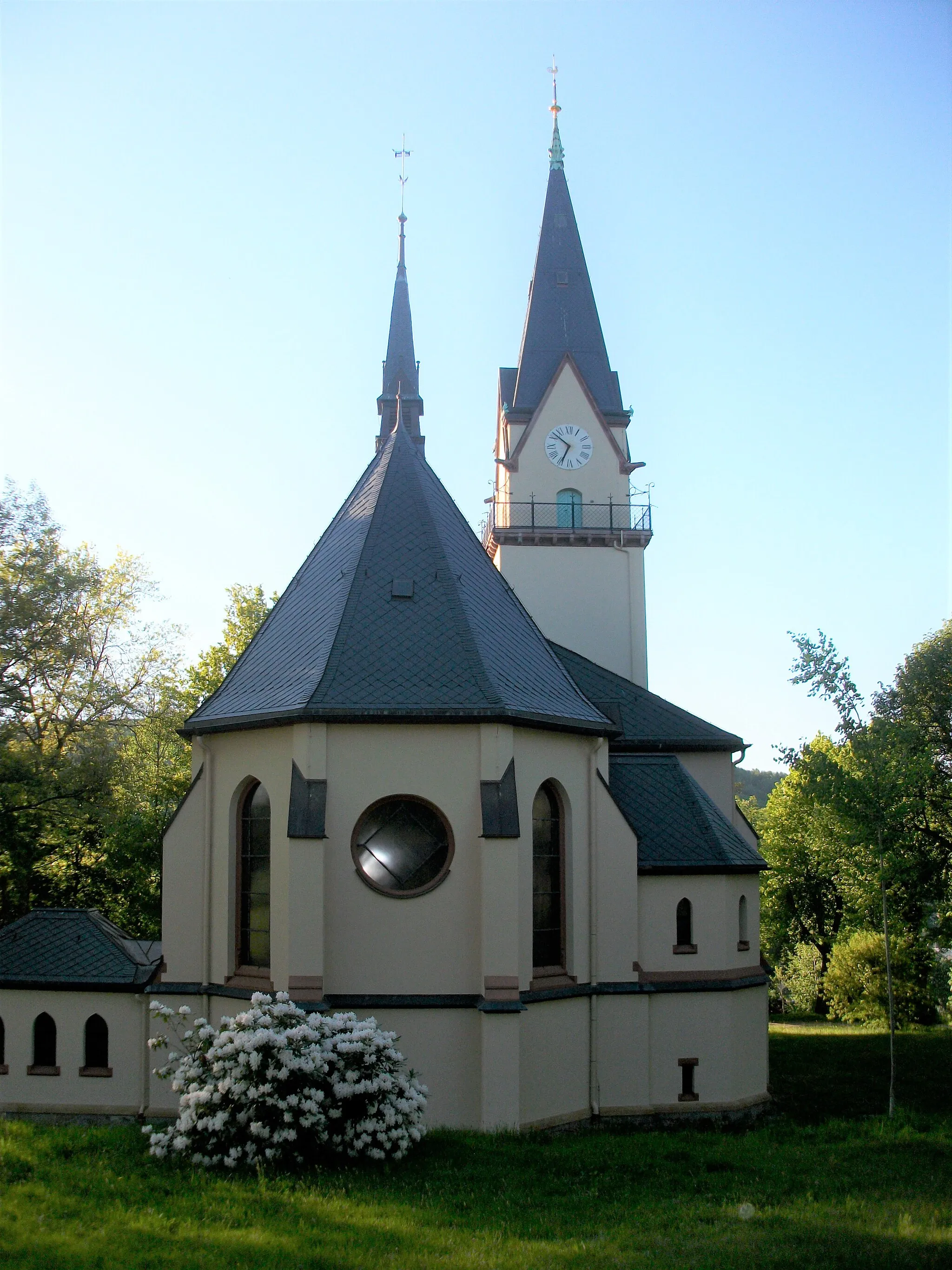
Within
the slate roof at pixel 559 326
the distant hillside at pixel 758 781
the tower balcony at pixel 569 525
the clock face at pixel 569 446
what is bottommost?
the distant hillside at pixel 758 781

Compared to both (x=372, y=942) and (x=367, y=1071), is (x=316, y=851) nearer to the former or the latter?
(x=372, y=942)

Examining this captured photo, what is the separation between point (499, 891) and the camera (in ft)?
53.3

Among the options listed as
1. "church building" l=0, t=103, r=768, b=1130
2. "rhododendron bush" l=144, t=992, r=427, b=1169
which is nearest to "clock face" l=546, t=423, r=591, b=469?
"church building" l=0, t=103, r=768, b=1130

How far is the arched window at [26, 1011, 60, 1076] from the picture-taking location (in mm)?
19000

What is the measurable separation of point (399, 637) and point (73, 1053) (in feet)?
28.0

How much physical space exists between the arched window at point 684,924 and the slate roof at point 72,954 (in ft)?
27.2

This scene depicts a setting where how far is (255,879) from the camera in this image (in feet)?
57.8

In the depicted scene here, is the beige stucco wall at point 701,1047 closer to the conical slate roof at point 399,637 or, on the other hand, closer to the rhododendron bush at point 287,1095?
the conical slate roof at point 399,637

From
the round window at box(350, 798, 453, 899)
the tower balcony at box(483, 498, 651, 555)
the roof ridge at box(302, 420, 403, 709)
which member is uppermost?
the tower balcony at box(483, 498, 651, 555)

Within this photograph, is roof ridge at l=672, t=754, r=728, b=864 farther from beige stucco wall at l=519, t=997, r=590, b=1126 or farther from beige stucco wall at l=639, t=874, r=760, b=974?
beige stucco wall at l=519, t=997, r=590, b=1126

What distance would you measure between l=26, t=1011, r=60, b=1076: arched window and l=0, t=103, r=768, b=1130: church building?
5cm

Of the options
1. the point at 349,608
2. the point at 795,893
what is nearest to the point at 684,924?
the point at 349,608

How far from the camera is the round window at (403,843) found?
1672 centimetres

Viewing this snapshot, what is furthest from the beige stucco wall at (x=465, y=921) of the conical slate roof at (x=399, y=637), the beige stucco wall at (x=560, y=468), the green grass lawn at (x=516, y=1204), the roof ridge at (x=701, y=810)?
the beige stucco wall at (x=560, y=468)
